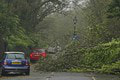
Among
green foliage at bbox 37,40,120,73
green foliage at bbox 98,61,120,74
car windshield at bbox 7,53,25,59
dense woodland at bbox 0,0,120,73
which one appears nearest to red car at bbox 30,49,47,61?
dense woodland at bbox 0,0,120,73

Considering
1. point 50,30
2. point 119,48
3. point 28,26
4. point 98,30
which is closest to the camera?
point 119,48

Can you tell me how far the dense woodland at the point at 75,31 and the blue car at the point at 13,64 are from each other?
2602 millimetres

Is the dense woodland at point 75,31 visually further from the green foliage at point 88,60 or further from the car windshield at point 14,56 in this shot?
the car windshield at point 14,56

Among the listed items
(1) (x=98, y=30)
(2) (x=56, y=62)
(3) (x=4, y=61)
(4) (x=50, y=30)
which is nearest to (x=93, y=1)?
(1) (x=98, y=30)

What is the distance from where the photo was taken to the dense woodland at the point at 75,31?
69.1 feet

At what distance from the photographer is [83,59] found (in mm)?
22484

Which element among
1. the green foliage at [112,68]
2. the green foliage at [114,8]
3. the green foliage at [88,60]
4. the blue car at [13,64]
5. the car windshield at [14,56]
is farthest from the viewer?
the car windshield at [14,56]

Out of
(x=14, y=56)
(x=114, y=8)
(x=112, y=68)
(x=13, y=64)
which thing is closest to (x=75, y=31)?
(x=14, y=56)

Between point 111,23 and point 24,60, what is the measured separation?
9945mm

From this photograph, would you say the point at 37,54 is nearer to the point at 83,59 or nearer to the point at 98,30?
the point at 98,30

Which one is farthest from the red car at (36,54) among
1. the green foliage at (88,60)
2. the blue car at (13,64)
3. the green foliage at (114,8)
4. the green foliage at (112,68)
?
the green foliage at (114,8)

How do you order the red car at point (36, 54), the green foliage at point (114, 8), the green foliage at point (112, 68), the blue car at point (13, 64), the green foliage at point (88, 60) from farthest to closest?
the red car at point (36, 54) < the blue car at point (13, 64) < the green foliage at point (88, 60) < the green foliage at point (112, 68) < the green foliage at point (114, 8)

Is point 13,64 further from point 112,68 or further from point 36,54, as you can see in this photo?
point 36,54

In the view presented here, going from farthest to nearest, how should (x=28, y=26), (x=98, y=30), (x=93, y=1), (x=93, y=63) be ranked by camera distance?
1. (x=28, y=26)
2. (x=93, y=1)
3. (x=98, y=30)
4. (x=93, y=63)
